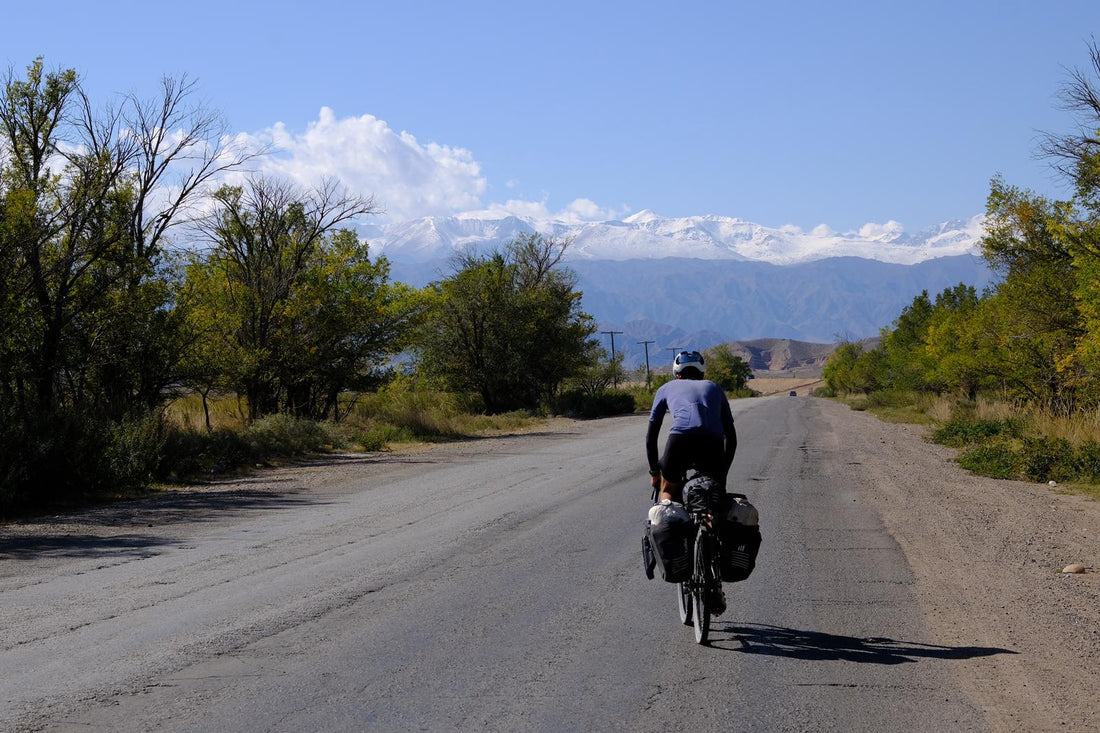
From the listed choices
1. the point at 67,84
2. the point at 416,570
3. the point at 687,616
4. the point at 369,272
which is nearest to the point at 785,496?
the point at 416,570

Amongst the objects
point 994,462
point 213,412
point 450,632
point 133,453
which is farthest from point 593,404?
point 450,632

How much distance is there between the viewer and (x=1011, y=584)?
8602 mm

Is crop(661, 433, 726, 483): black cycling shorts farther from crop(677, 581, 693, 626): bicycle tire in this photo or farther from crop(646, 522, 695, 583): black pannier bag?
crop(677, 581, 693, 626): bicycle tire

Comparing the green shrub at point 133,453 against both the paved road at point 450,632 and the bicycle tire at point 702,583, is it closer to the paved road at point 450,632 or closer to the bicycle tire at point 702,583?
the paved road at point 450,632

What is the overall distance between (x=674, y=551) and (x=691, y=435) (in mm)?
817

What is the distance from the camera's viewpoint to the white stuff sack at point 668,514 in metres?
6.64

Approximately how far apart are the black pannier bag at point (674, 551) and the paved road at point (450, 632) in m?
0.47

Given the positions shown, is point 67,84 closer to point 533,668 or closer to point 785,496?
point 785,496

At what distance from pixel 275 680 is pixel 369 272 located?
27.4 metres

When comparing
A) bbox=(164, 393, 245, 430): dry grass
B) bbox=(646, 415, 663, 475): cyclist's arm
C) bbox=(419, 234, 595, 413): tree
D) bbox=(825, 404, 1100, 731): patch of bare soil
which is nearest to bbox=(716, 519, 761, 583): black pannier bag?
bbox=(646, 415, 663, 475): cyclist's arm

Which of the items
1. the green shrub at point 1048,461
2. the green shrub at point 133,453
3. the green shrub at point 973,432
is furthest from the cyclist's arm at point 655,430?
the green shrub at point 973,432

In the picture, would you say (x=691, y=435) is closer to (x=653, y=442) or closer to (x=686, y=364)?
(x=653, y=442)

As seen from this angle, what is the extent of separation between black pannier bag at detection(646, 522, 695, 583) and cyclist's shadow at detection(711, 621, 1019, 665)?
52 centimetres

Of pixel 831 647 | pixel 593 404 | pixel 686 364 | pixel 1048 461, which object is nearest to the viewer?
pixel 831 647
